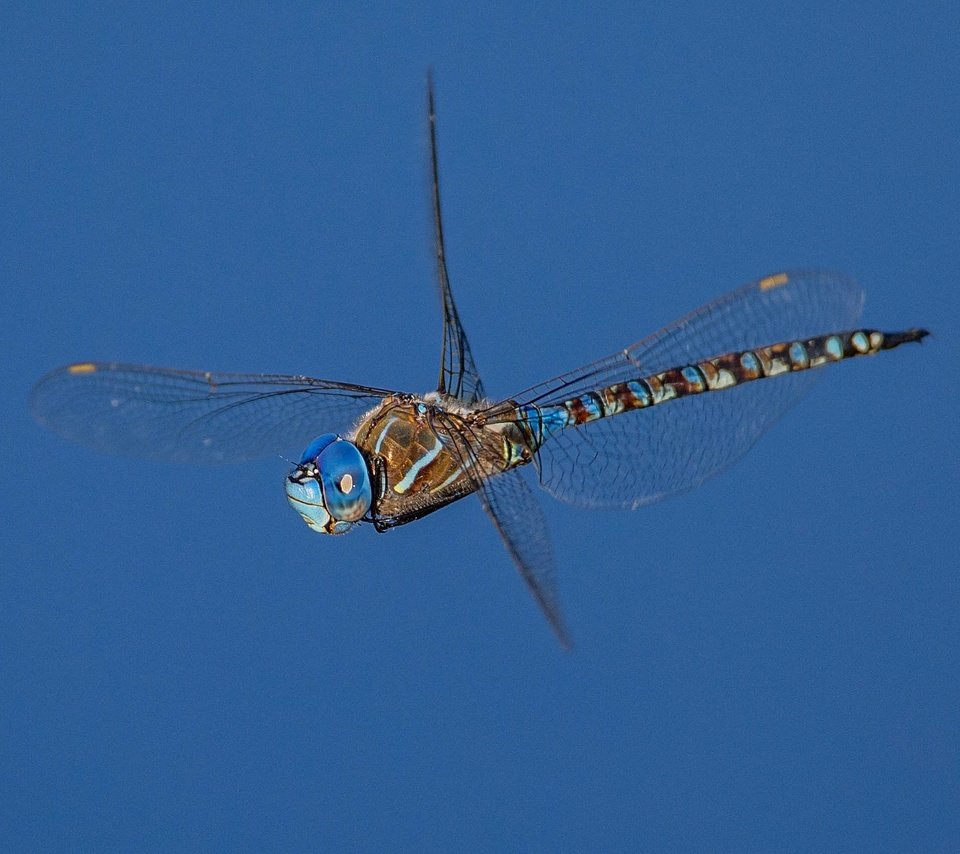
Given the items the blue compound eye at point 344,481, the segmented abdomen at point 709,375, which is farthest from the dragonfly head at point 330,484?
the segmented abdomen at point 709,375

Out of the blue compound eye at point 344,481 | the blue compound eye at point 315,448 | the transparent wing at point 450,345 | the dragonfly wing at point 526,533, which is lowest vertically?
the dragonfly wing at point 526,533

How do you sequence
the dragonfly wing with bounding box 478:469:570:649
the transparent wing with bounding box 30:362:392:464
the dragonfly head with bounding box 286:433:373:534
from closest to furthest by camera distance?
the dragonfly wing with bounding box 478:469:570:649 < the dragonfly head with bounding box 286:433:373:534 < the transparent wing with bounding box 30:362:392:464

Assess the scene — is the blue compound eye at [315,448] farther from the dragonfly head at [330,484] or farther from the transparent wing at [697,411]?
the transparent wing at [697,411]

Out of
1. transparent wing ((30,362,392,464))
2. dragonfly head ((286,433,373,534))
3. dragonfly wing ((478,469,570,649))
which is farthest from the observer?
transparent wing ((30,362,392,464))

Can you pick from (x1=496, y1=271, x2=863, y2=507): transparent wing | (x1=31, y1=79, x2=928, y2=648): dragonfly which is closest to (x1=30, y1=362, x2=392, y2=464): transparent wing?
(x1=31, y1=79, x2=928, y2=648): dragonfly

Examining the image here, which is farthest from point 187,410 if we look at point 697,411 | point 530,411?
point 697,411

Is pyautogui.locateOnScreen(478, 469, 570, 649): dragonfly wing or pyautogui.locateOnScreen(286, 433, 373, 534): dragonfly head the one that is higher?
pyautogui.locateOnScreen(286, 433, 373, 534): dragonfly head

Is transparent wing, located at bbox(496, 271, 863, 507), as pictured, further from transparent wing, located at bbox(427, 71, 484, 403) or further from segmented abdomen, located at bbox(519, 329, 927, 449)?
transparent wing, located at bbox(427, 71, 484, 403)

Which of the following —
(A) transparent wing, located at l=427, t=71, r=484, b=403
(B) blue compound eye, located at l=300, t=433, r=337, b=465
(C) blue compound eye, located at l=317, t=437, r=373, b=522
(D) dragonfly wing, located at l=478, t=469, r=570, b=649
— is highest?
(A) transparent wing, located at l=427, t=71, r=484, b=403
